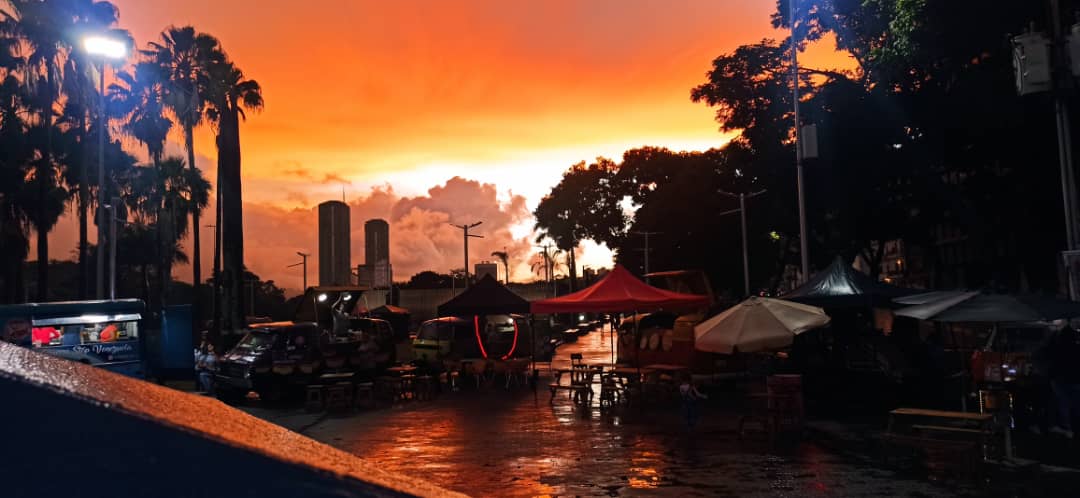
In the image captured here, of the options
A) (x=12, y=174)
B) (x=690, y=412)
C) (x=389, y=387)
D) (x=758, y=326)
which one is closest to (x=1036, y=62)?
(x=758, y=326)

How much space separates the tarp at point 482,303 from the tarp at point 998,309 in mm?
10193

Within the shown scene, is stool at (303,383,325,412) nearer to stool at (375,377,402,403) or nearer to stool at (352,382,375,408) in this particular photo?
stool at (352,382,375,408)

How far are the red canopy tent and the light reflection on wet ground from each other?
2.20 meters

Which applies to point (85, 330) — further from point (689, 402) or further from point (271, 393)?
point (689, 402)

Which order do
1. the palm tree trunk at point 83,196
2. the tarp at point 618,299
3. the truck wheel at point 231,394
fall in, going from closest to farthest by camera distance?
1. the tarp at point 618,299
2. the truck wheel at point 231,394
3. the palm tree trunk at point 83,196

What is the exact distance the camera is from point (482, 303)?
20.9m

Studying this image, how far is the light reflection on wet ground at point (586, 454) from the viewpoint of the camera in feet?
30.2

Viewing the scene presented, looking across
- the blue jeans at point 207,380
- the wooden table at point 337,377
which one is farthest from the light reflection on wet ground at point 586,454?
the blue jeans at point 207,380

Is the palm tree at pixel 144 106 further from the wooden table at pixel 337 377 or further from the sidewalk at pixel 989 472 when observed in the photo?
the sidewalk at pixel 989 472

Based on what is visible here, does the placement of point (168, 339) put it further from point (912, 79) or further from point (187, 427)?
point (912, 79)

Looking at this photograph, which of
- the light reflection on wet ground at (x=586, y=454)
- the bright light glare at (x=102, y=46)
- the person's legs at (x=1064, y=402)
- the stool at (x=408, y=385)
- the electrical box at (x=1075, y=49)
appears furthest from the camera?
the bright light glare at (x=102, y=46)

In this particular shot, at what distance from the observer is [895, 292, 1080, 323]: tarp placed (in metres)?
11.9

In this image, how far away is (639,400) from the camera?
661 inches

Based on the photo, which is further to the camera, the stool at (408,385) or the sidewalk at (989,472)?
the stool at (408,385)
